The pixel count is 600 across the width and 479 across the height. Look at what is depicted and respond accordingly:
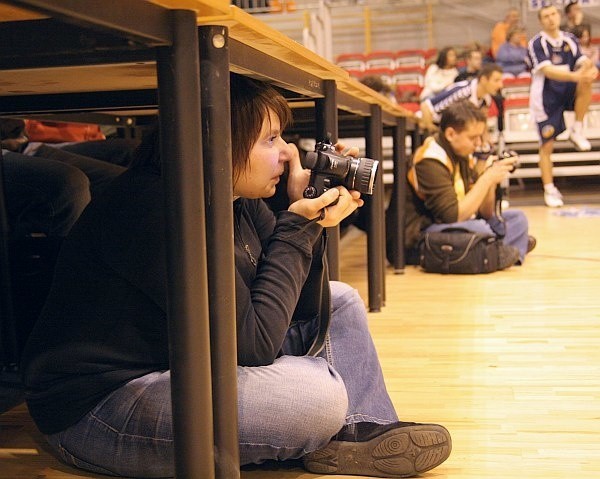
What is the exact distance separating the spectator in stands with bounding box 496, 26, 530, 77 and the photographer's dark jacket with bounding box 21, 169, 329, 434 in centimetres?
639

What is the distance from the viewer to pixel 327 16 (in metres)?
7.36

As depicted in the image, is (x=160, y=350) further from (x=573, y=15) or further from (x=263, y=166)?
(x=573, y=15)

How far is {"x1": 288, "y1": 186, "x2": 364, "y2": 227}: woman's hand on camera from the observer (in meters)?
1.09

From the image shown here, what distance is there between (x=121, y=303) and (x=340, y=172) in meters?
0.36

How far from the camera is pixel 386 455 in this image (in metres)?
1.12

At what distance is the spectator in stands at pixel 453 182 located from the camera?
111 inches

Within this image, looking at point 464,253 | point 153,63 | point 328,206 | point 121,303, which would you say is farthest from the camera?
point 464,253

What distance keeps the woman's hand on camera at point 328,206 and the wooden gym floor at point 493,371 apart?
1.21 feet

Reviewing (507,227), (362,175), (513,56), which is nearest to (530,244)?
(507,227)

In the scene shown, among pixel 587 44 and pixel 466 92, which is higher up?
pixel 587 44

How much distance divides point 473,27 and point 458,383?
278 inches

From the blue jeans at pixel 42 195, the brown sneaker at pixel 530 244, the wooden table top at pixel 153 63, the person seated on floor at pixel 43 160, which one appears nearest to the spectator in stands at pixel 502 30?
the brown sneaker at pixel 530 244

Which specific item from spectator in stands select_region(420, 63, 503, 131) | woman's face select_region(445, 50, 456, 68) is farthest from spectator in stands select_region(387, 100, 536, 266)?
woman's face select_region(445, 50, 456, 68)

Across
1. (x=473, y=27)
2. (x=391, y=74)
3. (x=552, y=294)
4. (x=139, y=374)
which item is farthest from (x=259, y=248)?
(x=473, y=27)
